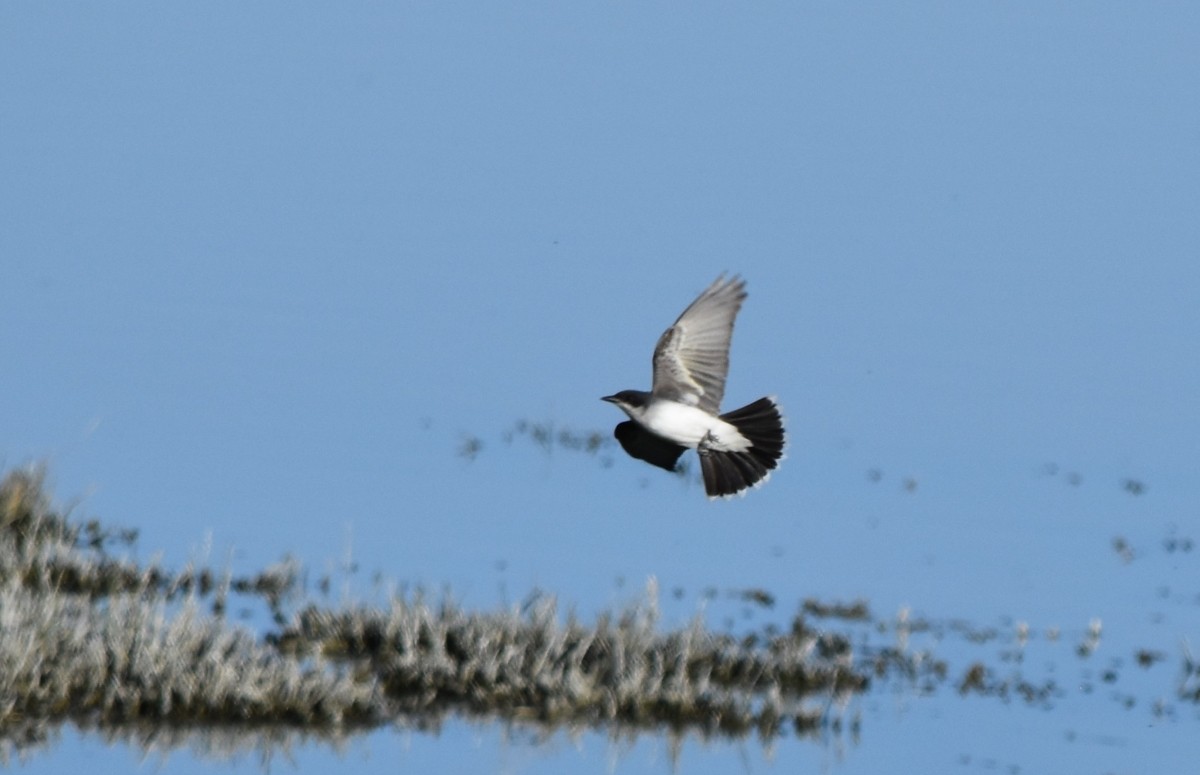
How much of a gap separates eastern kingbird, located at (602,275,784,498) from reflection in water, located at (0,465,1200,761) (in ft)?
4.18

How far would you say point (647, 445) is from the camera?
14.1 metres

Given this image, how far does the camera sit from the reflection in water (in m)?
10.1

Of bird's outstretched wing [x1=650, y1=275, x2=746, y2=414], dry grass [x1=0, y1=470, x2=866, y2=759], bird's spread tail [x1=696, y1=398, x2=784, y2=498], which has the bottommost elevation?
dry grass [x1=0, y1=470, x2=866, y2=759]

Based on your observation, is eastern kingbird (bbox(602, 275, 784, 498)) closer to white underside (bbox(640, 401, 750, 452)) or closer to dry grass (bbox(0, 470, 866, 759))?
white underside (bbox(640, 401, 750, 452))

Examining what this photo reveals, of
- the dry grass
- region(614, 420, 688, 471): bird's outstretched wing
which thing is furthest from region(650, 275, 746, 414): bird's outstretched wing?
the dry grass

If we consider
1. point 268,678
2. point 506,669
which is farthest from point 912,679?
point 268,678

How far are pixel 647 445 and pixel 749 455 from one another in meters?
0.68

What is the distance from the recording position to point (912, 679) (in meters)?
12.2

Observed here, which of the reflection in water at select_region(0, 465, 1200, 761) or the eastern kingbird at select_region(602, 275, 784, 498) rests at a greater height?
the eastern kingbird at select_region(602, 275, 784, 498)

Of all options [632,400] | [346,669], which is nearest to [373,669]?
[346,669]

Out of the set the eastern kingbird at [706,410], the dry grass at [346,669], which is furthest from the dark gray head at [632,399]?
the dry grass at [346,669]

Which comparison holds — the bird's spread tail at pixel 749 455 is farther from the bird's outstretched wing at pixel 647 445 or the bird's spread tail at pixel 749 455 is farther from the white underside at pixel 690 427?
the bird's outstretched wing at pixel 647 445

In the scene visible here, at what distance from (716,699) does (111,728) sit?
309cm

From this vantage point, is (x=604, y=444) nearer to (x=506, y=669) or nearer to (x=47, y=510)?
(x=47, y=510)
